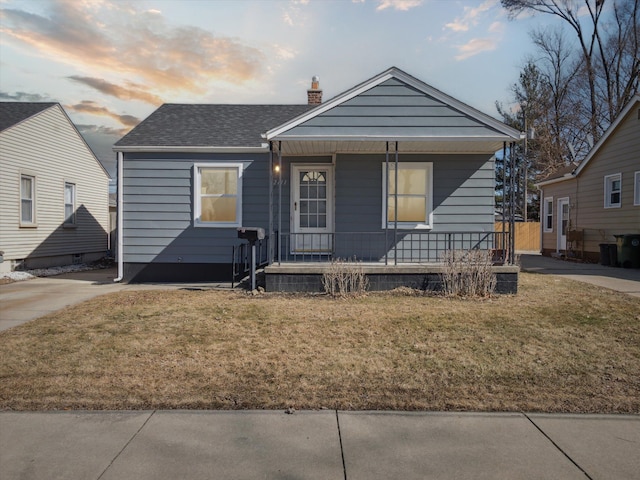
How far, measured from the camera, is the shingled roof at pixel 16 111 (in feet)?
43.8

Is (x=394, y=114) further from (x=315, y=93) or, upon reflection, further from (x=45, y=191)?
(x=45, y=191)

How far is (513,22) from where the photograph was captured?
28406 mm

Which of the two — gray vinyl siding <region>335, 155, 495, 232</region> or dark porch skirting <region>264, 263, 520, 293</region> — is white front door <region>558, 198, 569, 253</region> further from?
dark porch skirting <region>264, 263, 520, 293</region>

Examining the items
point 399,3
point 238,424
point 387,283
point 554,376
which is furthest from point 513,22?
point 238,424

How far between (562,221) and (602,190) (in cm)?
339

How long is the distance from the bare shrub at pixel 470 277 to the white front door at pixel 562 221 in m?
12.2

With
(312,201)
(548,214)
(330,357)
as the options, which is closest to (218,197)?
(312,201)

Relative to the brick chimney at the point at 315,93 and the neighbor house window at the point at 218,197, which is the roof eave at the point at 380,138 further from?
the brick chimney at the point at 315,93

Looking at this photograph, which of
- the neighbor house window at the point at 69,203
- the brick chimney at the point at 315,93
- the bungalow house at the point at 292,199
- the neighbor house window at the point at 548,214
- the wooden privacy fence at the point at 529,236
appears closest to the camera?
the bungalow house at the point at 292,199

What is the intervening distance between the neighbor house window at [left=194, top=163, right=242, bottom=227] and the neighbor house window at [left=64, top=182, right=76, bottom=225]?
8.01 metres

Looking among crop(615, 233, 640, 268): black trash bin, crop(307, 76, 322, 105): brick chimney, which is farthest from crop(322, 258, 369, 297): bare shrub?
crop(615, 233, 640, 268): black trash bin

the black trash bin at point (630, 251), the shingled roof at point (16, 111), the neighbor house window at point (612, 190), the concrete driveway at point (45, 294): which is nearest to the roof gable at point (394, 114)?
the concrete driveway at point (45, 294)

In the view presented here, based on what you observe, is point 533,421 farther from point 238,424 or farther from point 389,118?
point 389,118

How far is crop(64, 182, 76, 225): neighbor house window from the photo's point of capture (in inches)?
621
